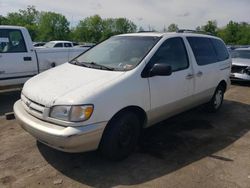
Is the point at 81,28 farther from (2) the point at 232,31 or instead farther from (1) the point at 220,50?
(1) the point at 220,50

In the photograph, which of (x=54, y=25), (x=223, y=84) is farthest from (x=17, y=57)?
(x=54, y=25)

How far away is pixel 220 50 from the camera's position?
20.6ft

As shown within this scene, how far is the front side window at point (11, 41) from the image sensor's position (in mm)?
6525

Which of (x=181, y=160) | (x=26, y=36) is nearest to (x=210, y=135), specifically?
(x=181, y=160)

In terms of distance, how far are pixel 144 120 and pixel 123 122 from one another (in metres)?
0.53

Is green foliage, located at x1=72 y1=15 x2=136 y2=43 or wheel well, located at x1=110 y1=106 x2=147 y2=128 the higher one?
green foliage, located at x1=72 y1=15 x2=136 y2=43

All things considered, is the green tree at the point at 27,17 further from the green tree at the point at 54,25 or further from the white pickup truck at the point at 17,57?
the white pickup truck at the point at 17,57

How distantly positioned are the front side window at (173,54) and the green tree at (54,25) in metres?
55.4

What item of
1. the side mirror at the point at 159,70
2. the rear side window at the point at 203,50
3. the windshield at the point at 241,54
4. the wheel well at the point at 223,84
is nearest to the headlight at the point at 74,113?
the side mirror at the point at 159,70

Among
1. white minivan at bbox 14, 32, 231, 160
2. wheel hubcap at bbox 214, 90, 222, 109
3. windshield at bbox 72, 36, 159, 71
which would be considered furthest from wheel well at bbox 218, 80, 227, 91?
windshield at bbox 72, 36, 159, 71

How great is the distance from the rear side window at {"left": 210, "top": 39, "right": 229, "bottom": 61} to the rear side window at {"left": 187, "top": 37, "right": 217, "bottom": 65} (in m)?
0.19

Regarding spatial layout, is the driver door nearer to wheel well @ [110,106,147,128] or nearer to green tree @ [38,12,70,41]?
wheel well @ [110,106,147,128]

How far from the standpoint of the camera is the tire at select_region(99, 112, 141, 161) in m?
3.56

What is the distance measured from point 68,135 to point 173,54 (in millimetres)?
2282
